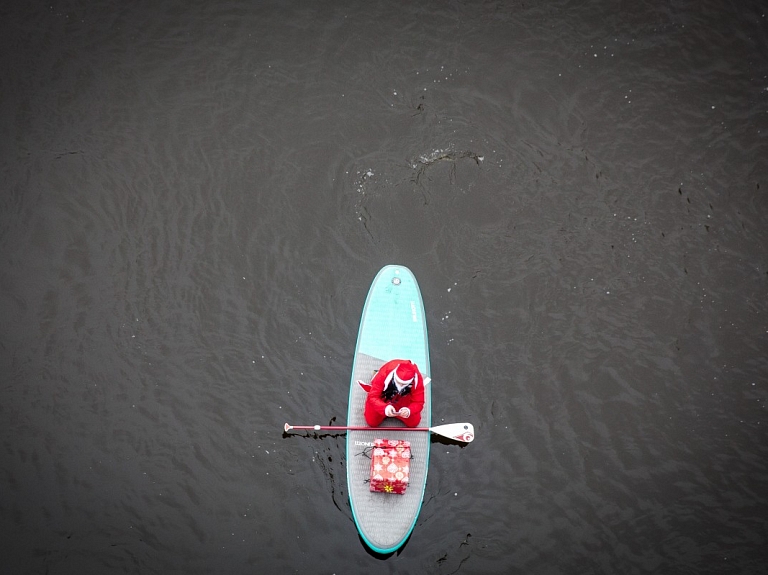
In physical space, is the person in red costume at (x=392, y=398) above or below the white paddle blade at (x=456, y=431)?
above

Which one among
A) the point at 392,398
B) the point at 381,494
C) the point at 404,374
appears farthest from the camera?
the point at 381,494

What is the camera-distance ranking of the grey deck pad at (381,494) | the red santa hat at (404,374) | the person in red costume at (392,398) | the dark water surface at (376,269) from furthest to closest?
the dark water surface at (376,269) → the grey deck pad at (381,494) → the person in red costume at (392,398) → the red santa hat at (404,374)

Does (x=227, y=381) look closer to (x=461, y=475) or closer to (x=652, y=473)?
(x=461, y=475)

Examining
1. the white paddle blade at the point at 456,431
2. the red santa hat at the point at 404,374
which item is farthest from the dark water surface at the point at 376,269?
the red santa hat at the point at 404,374

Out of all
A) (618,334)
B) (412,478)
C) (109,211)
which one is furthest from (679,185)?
(109,211)

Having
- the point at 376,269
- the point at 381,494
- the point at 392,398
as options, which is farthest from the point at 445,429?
the point at 376,269

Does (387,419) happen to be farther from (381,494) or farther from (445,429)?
(381,494)

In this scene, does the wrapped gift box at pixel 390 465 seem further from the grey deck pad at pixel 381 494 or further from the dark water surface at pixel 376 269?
the dark water surface at pixel 376 269
